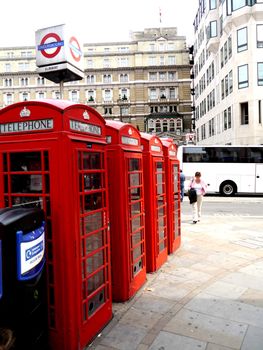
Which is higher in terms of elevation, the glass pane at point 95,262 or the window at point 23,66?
the window at point 23,66

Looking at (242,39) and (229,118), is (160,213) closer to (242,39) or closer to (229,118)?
(242,39)

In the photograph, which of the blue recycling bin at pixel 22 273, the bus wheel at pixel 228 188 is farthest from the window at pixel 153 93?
the blue recycling bin at pixel 22 273

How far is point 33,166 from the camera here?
141 inches

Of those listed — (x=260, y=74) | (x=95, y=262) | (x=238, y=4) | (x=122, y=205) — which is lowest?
(x=95, y=262)

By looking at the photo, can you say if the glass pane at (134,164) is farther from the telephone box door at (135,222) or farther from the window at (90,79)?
the window at (90,79)

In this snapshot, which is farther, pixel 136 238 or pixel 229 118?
pixel 229 118

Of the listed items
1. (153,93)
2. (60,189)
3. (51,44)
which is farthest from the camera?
(153,93)

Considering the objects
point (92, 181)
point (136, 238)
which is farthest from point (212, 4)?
point (92, 181)

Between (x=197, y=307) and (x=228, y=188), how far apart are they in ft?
58.3

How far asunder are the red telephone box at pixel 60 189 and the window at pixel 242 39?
31871 millimetres

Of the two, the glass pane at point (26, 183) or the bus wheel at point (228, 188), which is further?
the bus wheel at point (228, 188)

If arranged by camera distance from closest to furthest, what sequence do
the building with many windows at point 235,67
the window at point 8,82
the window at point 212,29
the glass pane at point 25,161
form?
the glass pane at point 25,161 → the building with many windows at point 235,67 → the window at point 212,29 → the window at point 8,82

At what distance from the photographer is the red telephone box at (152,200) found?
5.92 metres

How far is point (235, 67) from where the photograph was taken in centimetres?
3272
